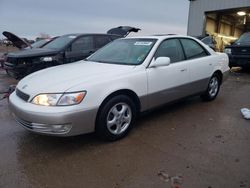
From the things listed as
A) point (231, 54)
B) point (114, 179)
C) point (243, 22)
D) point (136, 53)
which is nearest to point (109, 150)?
point (114, 179)

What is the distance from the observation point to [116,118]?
387 cm

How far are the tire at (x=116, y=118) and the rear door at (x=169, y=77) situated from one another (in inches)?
18.1

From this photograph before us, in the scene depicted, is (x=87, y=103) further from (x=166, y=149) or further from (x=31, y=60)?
(x=31, y=60)

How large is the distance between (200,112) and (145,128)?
1425 mm

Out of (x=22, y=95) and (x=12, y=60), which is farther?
(x=12, y=60)

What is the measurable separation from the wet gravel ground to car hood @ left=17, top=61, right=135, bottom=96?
2.68ft

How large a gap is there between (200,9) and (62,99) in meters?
16.7

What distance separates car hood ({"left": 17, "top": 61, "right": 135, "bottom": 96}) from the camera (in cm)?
353

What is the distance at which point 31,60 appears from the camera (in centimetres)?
726

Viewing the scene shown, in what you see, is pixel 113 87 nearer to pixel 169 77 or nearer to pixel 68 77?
pixel 68 77

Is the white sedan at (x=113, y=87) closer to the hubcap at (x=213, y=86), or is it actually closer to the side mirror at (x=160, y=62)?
the side mirror at (x=160, y=62)

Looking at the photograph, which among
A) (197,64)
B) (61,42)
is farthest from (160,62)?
(61,42)

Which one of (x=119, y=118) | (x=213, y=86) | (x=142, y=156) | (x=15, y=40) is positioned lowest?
(x=142, y=156)

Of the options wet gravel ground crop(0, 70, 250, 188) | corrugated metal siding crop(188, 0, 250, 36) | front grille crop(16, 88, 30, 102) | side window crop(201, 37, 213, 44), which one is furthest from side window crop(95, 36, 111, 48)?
corrugated metal siding crop(188, 0, 250, 36)
